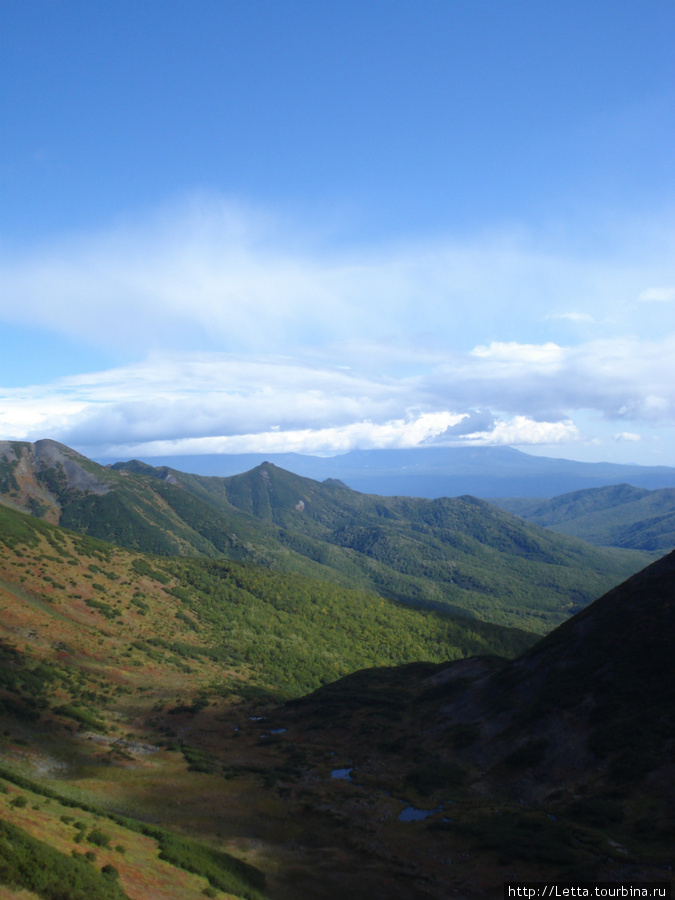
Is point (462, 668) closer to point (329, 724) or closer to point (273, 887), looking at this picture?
point (329, 724)

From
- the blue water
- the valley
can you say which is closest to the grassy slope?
the valley

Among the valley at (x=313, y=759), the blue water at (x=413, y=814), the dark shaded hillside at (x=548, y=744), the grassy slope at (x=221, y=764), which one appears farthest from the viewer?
the blue water at (x=413, y=814)

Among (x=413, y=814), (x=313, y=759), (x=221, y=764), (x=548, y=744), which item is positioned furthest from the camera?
(x=313, y=759)

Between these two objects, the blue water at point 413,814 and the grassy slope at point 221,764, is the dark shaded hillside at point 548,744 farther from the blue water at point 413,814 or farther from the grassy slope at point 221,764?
the blue water at point 413,814

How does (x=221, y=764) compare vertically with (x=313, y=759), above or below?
above

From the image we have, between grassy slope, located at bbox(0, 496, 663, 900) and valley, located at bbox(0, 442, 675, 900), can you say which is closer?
valley, located at bbox(0, 442, 675, 900)

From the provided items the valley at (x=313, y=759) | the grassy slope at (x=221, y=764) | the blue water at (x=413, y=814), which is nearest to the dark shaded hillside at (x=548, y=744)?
the valley at (x=313, y=759)

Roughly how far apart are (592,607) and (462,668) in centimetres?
2477

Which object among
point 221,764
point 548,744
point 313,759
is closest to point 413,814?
point 548,744

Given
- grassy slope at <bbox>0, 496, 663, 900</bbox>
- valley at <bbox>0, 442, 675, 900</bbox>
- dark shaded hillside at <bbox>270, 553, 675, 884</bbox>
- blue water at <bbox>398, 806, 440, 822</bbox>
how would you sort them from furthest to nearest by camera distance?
blue water at <bbox>398, 806, 440, 822</bbox>
dark shaded hillside at <bbox>270, 553, 675, 884</bbox>
grassy slope at <bbox>0, 496, 663, 900</bbox>
valley at <bbox>0, 442, 675, 900</bbox>

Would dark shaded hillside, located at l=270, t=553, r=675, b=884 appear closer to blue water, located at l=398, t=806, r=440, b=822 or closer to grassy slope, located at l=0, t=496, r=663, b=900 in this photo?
grassy slope, located at l=0, t=496, r=663, b=900

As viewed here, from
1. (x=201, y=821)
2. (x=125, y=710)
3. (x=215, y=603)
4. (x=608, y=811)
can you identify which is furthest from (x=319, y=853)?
(x=215, y=603)

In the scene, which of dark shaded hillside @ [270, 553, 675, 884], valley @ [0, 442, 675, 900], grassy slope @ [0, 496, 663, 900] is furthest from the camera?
dark shaded hillside @ [270, 553, 675, 884]

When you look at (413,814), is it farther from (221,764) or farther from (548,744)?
(221,764)
